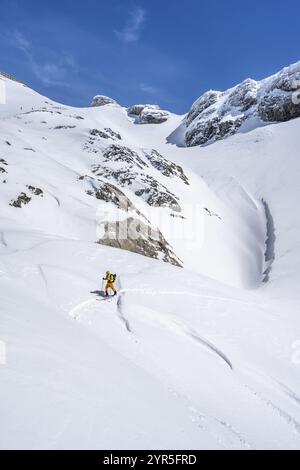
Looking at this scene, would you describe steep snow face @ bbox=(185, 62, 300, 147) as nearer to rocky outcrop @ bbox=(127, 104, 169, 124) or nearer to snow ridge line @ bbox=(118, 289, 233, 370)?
rocky outcrop @ bbox=(127, 104, 169, 124)

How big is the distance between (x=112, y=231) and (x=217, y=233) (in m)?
17.5

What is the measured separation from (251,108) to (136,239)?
72067mm

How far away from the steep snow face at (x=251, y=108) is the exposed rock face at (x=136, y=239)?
192ft

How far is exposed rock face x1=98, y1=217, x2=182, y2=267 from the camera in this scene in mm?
28828

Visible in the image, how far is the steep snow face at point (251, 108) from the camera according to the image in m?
83.0

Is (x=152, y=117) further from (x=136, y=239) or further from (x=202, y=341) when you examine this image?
(x=202, y=341)

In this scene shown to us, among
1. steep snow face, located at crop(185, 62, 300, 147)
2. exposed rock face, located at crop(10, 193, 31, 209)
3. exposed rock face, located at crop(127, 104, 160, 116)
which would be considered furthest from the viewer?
A: exposed rock face, located at crop(127, 104, 160, 116)

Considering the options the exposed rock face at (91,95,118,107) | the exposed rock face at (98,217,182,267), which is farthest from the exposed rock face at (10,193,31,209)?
the exposed rock face at (91,95,118,107)

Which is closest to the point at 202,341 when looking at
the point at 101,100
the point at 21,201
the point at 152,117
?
the point at 21,201

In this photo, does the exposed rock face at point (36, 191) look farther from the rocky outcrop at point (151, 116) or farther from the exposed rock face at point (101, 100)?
the exposed rock face at point (101, 100)

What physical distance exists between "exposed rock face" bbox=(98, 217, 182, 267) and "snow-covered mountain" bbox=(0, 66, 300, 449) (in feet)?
0.48

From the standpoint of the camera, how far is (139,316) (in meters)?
14.1

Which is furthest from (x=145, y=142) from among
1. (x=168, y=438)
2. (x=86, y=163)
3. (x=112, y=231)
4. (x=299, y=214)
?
(x=168, y=438)
